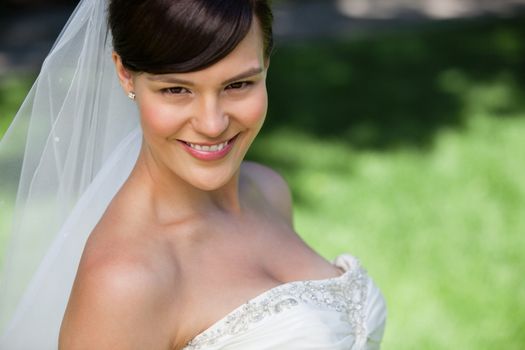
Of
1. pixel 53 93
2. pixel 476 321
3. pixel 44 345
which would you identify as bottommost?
pixel 476 321

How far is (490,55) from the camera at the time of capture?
8875 mm

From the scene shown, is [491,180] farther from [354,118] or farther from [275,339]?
[275,339]

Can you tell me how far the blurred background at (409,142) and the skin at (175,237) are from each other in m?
2.23

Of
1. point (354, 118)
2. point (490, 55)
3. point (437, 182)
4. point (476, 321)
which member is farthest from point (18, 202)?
point (490, 55)

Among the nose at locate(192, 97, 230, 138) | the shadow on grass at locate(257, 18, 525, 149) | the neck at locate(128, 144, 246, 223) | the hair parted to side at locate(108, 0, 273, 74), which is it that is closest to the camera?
the hair parted to side at locate(108, 0, 273, 74)

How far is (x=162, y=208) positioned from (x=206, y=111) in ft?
1.32

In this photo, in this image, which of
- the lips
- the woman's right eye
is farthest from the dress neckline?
the woman's right eye

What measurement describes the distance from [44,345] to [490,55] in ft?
22.2

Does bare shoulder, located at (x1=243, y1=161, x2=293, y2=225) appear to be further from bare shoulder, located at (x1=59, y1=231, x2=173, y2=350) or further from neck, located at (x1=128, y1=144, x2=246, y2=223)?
bare shoulder, located at (x1=59, y1=231, x2=173, y2=350)

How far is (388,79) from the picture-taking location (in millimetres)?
8320

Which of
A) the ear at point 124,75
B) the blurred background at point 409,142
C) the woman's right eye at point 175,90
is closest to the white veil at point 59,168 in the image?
the ear at point 124,75

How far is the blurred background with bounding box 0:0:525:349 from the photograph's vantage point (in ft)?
17.4

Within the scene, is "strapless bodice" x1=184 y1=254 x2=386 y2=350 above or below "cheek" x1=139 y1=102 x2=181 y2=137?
below

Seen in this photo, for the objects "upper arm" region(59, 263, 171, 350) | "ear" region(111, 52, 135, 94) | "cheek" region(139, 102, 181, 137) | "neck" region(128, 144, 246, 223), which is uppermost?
"ear" region(111, 52, 135, 94)
